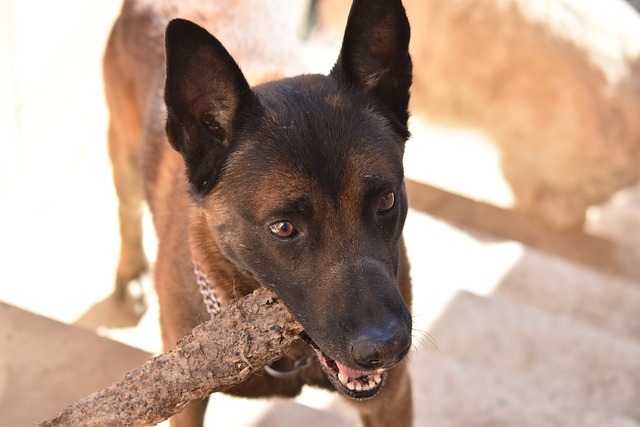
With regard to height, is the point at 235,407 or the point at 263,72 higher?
the point at 263,72

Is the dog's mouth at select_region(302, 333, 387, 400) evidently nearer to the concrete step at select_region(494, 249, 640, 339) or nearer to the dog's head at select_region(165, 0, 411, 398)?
the dog's head at select_region(165, 0, 411, 398)

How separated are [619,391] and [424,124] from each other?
3809mm

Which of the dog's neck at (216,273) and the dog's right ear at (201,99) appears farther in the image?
the dog's neck at (216,273)

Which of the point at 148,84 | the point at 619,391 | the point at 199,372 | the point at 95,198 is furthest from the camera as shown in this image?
the point at 95,198

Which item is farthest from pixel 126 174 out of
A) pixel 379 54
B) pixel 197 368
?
pixel 197 368

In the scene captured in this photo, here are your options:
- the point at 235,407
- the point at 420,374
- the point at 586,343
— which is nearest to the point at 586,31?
the point at 586,343

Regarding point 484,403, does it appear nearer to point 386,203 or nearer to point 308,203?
point 386,203

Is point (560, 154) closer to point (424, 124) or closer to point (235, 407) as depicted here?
point (424, 124)

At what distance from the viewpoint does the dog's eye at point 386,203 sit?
2.62 metres

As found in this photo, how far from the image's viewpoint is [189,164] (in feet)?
9.11

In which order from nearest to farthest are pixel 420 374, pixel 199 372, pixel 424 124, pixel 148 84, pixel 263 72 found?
pixel 199 372, pixel 263 72, pixel 148 84, pixel 420 374, pixel 424 124

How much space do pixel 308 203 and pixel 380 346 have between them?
479 mm

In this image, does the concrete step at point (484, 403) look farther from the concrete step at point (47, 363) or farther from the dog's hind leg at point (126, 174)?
the dog's hind leg at point (126, 174)

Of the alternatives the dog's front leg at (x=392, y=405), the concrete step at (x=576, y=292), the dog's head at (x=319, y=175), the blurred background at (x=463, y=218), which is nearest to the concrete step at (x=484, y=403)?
the blurred background at (x=463, y=218)
